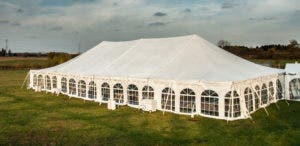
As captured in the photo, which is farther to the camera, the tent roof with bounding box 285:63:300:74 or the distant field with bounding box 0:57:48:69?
the distant field with bounding box 0:57:48:69

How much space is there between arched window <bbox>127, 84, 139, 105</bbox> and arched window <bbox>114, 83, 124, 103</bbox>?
22.0 inches

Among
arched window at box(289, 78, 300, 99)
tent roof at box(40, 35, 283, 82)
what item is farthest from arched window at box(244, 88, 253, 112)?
arched window at box(289, 78, 300, 99)

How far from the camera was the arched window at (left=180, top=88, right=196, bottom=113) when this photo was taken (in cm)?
1633

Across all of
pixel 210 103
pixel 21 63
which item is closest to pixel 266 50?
pixel 21 63

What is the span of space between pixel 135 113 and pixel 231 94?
504 centimetres

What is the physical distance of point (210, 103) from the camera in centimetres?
1581

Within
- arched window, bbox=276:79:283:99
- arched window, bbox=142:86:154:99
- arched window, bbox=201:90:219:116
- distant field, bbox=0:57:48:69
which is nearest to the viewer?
arched window, bbox=201:90:219:116

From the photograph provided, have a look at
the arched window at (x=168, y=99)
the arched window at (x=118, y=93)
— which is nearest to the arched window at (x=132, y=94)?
the arched window at (x=118, y=93)

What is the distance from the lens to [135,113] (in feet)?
56.7

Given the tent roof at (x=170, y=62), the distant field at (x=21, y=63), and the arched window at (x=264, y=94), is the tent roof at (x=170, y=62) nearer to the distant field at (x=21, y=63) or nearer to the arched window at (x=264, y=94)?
the arched window at (x=264, y=94)

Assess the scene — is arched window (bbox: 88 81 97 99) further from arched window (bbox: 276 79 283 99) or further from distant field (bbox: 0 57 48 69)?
distant field (bbox: 0 57 48 69)

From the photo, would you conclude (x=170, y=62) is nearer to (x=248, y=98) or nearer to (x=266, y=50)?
(x=248, y=98)

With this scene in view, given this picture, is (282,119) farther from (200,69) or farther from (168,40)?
(168,40)

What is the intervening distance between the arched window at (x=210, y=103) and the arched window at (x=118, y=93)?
5473 millimetres
